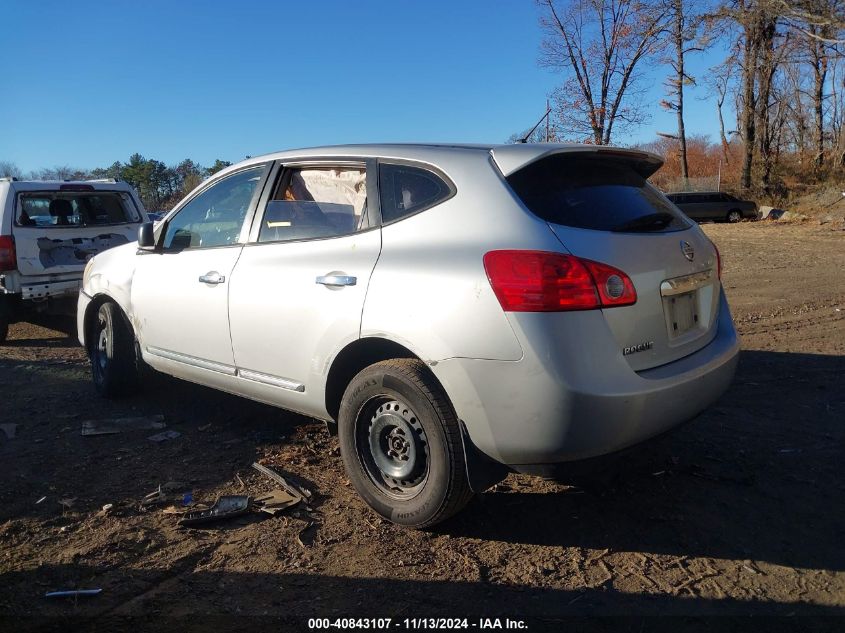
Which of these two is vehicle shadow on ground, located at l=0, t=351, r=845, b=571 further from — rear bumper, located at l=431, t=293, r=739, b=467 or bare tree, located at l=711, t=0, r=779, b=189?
bare tree, located at l=711, t=0, r=779, b=189

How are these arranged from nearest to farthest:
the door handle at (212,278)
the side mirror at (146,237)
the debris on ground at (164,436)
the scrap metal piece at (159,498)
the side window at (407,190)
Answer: the side window at (407,190) < the scrap metal piece at (159,498) < the door handle at (212,278) < the debris on ground at (164,436) < the side mirror at (146,237)

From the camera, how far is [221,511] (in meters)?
3.56

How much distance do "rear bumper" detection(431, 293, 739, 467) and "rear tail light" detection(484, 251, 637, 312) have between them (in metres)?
0.07

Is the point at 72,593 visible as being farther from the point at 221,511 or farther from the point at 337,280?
the point at 337,280

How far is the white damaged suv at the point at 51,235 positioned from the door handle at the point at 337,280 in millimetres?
5903

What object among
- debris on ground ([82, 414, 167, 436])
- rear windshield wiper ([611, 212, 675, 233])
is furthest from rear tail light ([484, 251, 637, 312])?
debris on ground ([82, 414, 167, 436])

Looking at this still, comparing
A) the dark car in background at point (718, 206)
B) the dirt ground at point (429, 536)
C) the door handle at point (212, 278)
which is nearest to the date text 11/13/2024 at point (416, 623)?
the dirt ground at point (429, 536)

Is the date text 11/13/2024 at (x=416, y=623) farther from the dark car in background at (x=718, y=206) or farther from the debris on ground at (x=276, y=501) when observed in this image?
the dark car in background at (x=718, y=206)

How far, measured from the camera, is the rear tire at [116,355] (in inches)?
210

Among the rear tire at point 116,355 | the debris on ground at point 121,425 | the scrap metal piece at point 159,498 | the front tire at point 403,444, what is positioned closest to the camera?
the front tire at point 403,444

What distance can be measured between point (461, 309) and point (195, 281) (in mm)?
2201

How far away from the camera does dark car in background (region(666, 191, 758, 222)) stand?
32812 mm

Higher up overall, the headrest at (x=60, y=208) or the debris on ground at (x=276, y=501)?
the headrest at (x=60, y=208)

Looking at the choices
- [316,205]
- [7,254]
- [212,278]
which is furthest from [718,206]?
[212,278]
